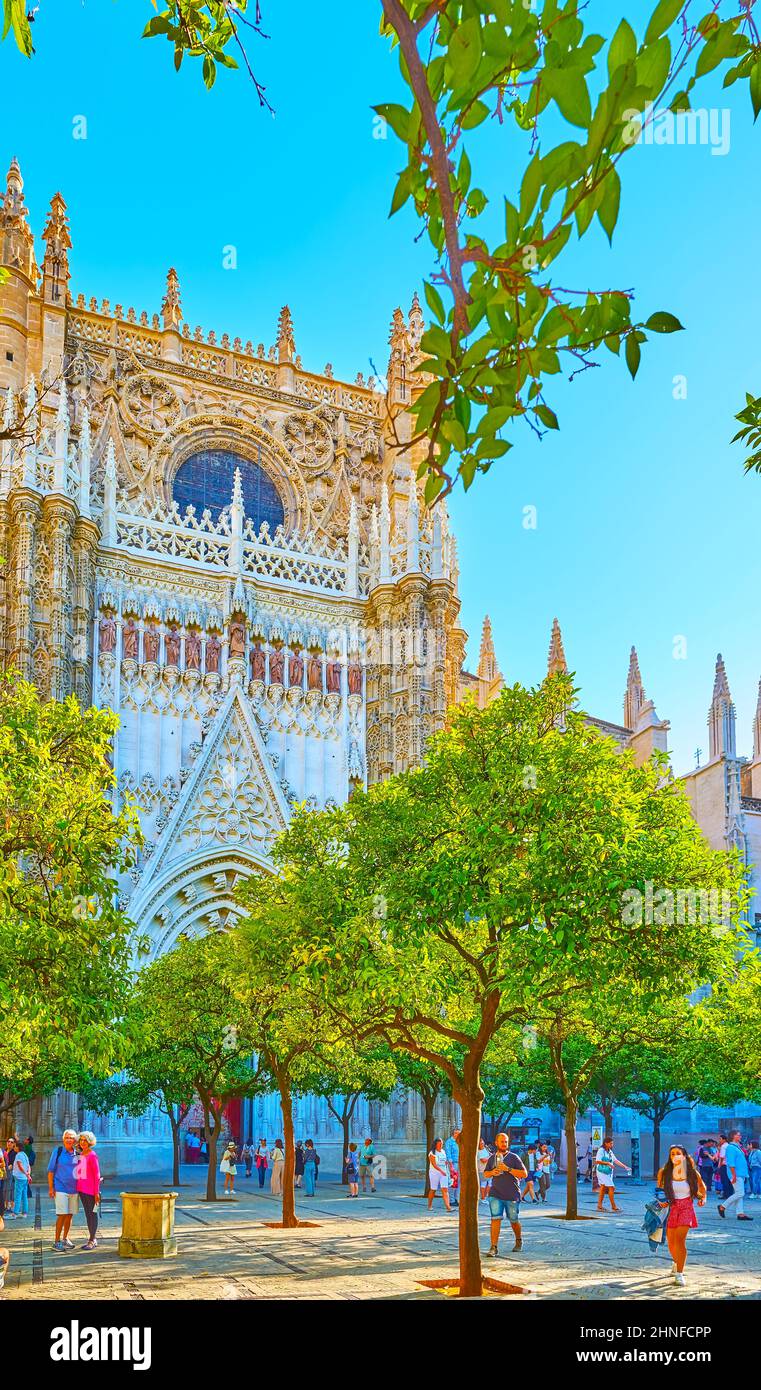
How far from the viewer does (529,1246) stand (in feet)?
56.6

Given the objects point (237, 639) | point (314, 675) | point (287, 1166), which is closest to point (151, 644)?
point (237, 639)

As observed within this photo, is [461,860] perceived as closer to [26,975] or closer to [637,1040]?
[26,975]

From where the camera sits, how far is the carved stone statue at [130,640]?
3281 cm

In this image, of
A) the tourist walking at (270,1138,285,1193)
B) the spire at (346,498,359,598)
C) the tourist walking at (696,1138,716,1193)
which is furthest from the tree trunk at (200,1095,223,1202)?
the spire at (346,498,359,598)

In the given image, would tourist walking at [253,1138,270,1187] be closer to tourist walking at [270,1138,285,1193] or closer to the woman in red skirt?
tourist walking at [270,1138,285,1193]

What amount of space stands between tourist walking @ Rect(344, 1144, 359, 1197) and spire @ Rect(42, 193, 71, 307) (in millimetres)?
24489

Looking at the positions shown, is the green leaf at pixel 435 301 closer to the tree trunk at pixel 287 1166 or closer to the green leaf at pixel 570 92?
the green leaf at pixel 570 92

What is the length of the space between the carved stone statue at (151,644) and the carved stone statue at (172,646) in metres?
0.28

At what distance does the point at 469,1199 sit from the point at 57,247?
1245 inches

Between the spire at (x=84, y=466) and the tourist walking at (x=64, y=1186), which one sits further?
the spire at (x=84, y=466)

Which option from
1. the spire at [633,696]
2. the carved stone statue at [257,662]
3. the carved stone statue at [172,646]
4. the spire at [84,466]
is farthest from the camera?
the spire at [633,696]

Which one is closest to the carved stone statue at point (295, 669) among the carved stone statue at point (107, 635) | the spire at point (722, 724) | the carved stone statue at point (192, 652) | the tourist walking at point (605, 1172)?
the carved stone statue at point (192, 652)
